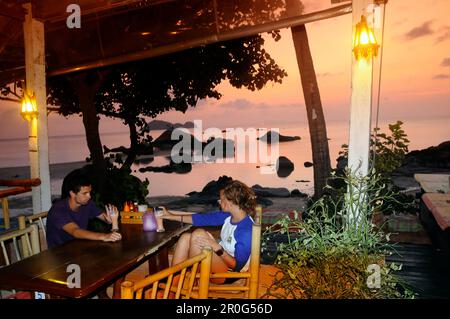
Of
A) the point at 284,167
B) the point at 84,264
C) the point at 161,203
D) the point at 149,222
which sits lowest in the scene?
the point at 161,203

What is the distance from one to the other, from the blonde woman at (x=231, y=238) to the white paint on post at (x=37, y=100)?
2.61 m

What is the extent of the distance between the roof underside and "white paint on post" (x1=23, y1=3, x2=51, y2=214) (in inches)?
6.7

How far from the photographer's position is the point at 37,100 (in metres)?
4.53

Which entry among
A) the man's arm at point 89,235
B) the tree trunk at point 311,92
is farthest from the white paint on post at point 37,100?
the tree trunk at point 311,92

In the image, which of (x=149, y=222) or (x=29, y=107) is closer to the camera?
(x=149, y=222)

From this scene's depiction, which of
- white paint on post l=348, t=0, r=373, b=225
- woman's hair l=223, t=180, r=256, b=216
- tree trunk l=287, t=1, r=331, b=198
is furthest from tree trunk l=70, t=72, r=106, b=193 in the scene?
white paint on post l=348, t=0, r=373, b=225

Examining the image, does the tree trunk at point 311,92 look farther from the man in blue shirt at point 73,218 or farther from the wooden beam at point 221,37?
the man in blue shirt at point 73,218

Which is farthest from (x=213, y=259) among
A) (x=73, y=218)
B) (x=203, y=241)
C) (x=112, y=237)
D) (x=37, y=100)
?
(x=37, y=100)

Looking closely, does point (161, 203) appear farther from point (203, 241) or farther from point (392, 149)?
point (203, 241)

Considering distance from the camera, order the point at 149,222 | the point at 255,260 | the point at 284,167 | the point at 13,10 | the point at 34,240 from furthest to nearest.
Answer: the point at 284,167 < the point at 13,10 < the point at 149,222 < the point at 34,240 < the point at 255,260

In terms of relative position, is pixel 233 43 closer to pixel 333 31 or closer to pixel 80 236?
pixel 333 31

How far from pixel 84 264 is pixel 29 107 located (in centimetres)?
306

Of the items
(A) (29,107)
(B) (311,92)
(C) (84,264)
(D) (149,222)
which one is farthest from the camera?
(B) (311,92)

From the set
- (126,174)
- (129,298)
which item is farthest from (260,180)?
(129,298)
